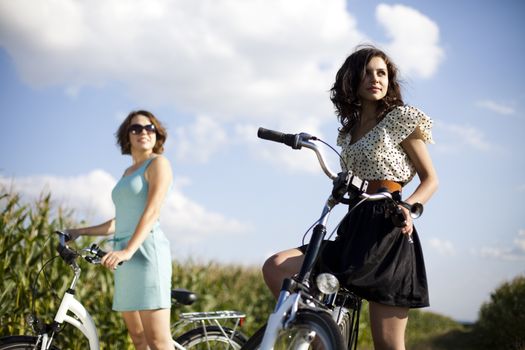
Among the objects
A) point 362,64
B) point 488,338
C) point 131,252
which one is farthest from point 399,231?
point 488,338

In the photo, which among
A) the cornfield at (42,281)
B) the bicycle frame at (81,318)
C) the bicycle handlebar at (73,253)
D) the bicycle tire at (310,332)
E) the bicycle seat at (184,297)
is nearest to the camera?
the bicycle tire at (310,332)

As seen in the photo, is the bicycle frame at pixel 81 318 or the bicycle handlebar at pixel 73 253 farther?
the bicycle frame at pixel 81 318

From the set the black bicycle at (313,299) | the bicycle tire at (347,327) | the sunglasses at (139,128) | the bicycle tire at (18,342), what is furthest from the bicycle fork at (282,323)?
the sunglasses at (139,128)

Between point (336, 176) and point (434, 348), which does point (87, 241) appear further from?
point (434, 348)

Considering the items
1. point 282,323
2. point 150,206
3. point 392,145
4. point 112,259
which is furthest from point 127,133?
point 282,323

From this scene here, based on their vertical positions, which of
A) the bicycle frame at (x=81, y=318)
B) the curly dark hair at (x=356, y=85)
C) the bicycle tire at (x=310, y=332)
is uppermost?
the curly dark hair at (x=356, y=85)

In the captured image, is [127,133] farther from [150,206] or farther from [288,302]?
[288,302]

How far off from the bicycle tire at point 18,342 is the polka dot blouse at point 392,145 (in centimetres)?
190

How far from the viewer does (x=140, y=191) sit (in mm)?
3488

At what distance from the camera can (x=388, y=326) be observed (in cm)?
259

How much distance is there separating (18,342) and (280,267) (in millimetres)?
1512

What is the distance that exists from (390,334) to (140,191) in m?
1.63

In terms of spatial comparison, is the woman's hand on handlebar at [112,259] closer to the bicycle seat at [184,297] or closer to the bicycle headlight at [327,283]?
the bicycle seat at [184,297]

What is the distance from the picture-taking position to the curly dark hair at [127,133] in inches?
149
